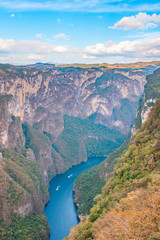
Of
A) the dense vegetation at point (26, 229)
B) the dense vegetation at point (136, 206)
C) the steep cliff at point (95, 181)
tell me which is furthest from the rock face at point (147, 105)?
the dense vegetation at point (26, 229)

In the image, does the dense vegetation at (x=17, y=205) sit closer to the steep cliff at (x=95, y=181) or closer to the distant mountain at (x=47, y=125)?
the distant mountain at (x=47, y=125)

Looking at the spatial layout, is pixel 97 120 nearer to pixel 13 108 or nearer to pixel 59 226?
pixel 13 108

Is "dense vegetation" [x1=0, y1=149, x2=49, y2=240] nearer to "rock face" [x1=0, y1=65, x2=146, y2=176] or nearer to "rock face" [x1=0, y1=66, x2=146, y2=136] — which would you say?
"rock face" [x1=0, y1=65, x2=146, y2=176]

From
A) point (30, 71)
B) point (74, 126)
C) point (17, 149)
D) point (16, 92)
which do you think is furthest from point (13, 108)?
point (74, 126)

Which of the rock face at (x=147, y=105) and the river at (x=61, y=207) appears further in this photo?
the rock face at (x=147, y=105)

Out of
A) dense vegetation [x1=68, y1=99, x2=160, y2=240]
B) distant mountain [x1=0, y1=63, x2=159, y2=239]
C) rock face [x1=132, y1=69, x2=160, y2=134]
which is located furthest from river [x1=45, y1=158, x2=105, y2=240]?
dense vegetation [x1=68, y1=99, x2=160, y2=240]

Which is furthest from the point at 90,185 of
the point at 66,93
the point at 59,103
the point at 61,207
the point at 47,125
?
the point at 66,93

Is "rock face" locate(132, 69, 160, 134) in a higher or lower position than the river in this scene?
higher

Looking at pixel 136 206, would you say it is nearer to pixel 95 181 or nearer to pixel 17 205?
pixel 17 205
